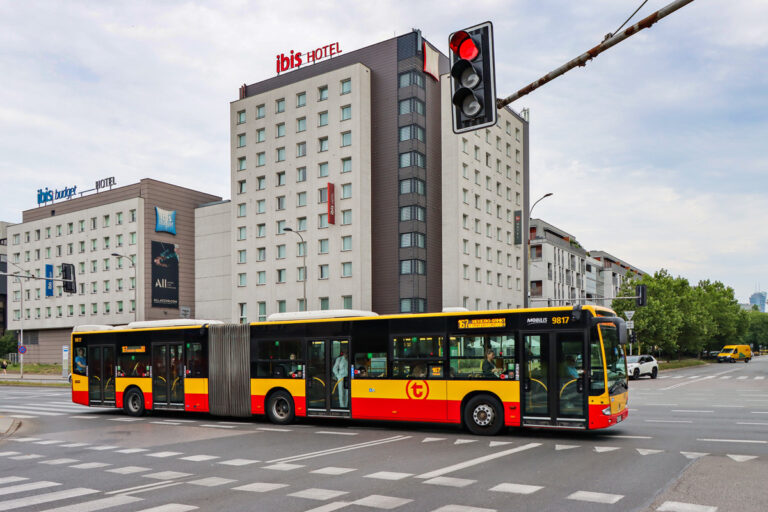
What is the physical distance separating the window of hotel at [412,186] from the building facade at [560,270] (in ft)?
77.0

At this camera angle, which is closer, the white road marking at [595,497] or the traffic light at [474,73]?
the traffic light at [474,73]

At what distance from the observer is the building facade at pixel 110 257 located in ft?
238

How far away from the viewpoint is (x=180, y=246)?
2933 inches

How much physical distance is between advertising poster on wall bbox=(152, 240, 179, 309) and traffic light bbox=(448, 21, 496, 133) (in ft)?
228

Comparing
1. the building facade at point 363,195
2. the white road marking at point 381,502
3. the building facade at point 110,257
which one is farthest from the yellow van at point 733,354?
the white road marking at point 381,502

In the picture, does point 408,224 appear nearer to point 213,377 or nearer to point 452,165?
point 452,165

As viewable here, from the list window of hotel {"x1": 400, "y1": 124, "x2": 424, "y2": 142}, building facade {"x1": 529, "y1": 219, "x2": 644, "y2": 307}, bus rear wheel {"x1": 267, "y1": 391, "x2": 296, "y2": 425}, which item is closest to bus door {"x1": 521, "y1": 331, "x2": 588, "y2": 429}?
bus rear wheel {"x1": 267, "y1": 391, "x2": 296, "y2": 425}

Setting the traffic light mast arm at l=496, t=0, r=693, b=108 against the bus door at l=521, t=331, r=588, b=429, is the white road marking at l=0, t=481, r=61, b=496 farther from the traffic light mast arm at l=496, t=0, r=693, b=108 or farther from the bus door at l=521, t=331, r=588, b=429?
the bus door at l=521, t=331, r=588, b=429

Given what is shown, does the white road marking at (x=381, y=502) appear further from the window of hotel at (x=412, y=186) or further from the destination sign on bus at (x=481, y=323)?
the window of hotel at (x=412, y=186)

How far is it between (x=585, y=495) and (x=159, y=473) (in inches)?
256

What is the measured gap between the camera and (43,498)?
30.0 ft

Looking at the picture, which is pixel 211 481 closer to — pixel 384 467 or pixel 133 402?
pixel 384 467

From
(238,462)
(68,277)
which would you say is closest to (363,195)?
(68,277)

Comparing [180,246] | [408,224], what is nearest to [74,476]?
[408,224]
